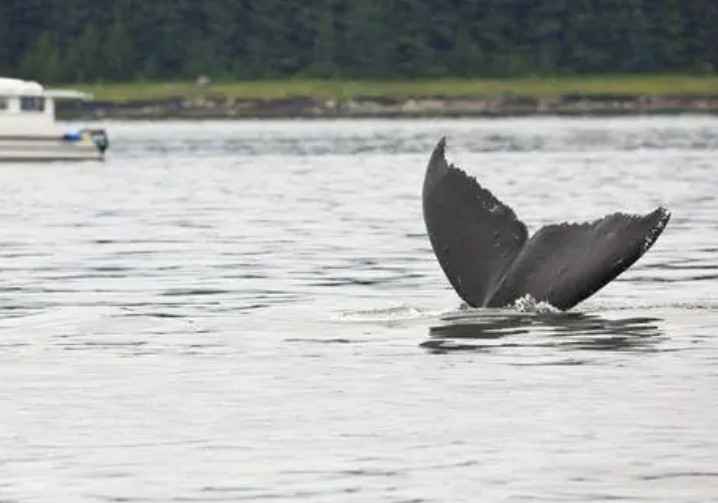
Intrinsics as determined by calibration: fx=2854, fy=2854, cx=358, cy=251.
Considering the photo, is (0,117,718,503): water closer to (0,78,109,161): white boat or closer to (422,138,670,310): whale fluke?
(422,138,670,310): whale fluke

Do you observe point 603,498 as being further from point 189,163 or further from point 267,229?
point 189,163

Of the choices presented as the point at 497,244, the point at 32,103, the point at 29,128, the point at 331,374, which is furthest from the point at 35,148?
the point at 331,374

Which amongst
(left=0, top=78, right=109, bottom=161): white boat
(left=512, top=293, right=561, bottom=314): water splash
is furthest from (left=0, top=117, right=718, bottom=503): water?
(left=0, top=78, right=109, bottom=161): white boat

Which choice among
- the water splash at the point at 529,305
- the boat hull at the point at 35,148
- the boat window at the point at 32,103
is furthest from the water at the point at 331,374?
the boat window at the point at 32,103

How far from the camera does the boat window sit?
11669 centimetres

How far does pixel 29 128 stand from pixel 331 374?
91.2 metres

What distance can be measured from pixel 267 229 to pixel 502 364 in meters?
30.7

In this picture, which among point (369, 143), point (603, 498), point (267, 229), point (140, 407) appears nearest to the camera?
point (603, 498)

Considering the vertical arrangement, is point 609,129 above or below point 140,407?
below

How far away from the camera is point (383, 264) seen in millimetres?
45219

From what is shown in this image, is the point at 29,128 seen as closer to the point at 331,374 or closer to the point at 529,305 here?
the point at 529,305

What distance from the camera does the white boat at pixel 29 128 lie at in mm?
116438

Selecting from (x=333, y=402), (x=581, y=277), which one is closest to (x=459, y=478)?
(x=333, y=402)

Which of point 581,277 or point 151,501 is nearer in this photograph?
point 151,501
